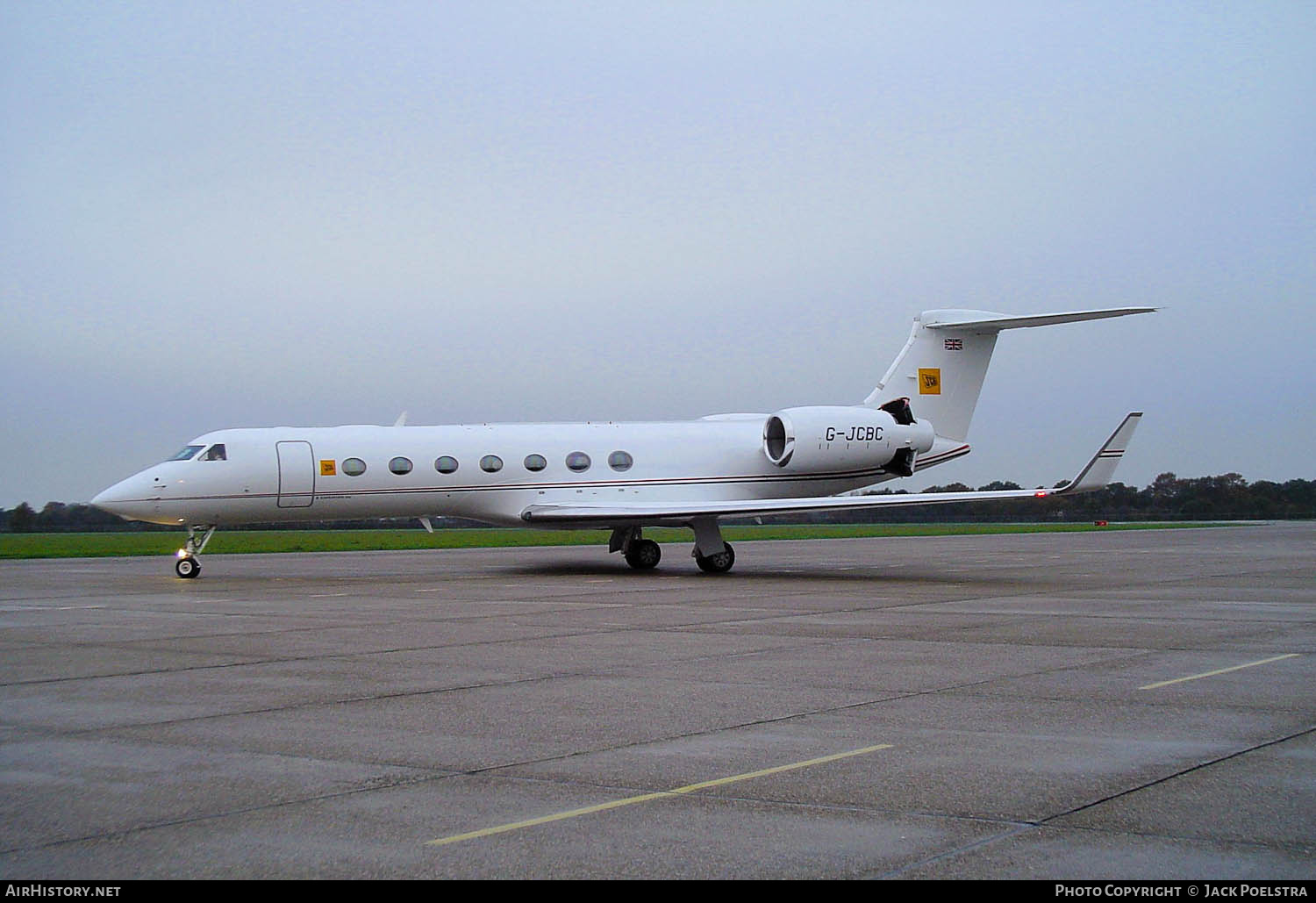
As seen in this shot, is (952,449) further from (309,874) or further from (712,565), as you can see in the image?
(309,874)

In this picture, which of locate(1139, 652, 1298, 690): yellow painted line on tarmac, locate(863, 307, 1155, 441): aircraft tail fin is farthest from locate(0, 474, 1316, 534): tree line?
locate(1139, 652, 1298, 690): yellow painted line on tarmac

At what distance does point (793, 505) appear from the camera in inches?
837

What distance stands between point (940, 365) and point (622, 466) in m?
7.14


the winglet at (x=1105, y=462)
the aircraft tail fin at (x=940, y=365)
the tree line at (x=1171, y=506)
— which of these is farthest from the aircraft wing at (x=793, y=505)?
the tree line at (x=1171, y=506)

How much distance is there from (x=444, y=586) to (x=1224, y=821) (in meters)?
16.1

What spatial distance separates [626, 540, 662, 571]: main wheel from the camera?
986 inches

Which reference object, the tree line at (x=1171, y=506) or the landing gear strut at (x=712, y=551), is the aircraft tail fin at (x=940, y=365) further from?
the tree line at (x=1171, y=506)

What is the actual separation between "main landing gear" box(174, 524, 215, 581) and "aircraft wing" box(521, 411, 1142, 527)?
574 cm

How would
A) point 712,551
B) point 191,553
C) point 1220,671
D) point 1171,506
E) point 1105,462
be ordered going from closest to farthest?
point 1220,671 < point 1105,462 < point 191,553 < point 712,551 < point 1171,506

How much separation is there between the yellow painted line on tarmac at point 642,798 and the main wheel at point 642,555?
59.8 ft

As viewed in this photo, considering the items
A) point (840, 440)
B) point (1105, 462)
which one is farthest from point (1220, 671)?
point (840, 440)

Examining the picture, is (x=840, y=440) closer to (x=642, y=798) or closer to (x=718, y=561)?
(x=718, y=561)

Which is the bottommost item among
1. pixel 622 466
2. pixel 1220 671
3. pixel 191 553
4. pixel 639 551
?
pixel 1220 671
